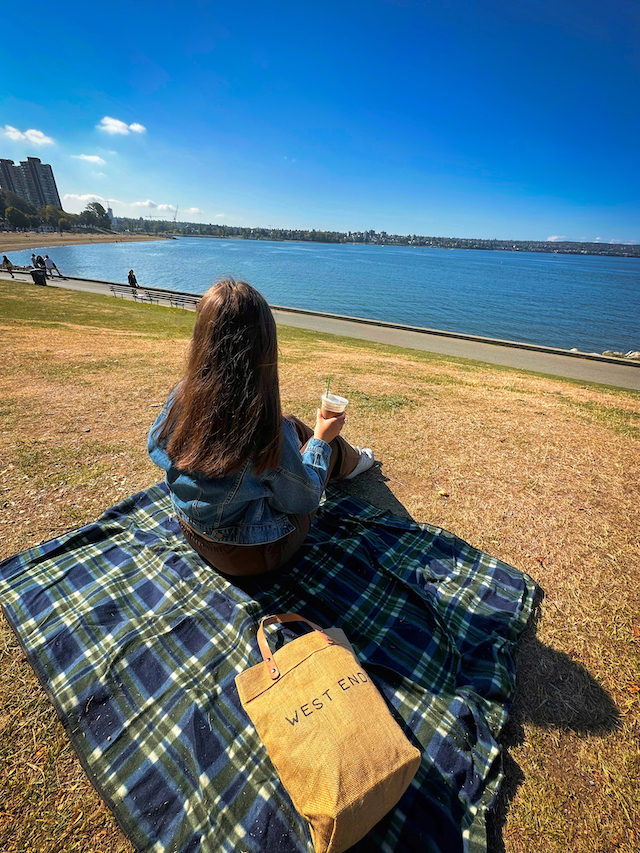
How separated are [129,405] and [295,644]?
4705 mm

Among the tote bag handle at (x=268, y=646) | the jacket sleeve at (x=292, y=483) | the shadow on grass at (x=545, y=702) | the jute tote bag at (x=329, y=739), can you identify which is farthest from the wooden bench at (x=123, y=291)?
the shadow on grass at (x=545, y=702)

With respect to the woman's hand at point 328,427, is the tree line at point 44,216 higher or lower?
lower

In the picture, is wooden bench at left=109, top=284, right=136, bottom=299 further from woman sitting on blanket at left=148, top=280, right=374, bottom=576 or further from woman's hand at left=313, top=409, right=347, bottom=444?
woman sitting on blanket at left=148, top=280, right=374, bottom=576

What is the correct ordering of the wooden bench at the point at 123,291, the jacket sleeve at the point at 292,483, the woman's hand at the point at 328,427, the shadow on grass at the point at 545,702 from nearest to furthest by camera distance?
the shadow on grass at the point at 545,702 → the jacket sleeve at the point at 292,483 → the woman's hand at the point at 328,427 → the wooden bench at the point at 123,291

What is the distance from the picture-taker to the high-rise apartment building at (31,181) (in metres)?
132

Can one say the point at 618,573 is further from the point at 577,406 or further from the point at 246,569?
the point at 577,406

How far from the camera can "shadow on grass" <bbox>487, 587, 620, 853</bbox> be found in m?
1.84

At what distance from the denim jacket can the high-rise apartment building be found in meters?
180

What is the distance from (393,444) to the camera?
15.3 ft

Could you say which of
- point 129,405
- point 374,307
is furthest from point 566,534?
point 374,307

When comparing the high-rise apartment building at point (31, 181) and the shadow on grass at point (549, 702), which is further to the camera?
the high-rise apartment building at point (31, 181)

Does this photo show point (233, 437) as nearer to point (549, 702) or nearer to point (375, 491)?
point (549, 702)

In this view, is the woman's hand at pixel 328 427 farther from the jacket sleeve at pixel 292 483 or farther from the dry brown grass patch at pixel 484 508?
the dry brown grass patch at pixel 484 508

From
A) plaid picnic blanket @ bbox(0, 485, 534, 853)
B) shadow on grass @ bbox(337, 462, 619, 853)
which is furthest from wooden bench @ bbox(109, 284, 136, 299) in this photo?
shadow on grass @ bbox(337, 462, 619, 853)
